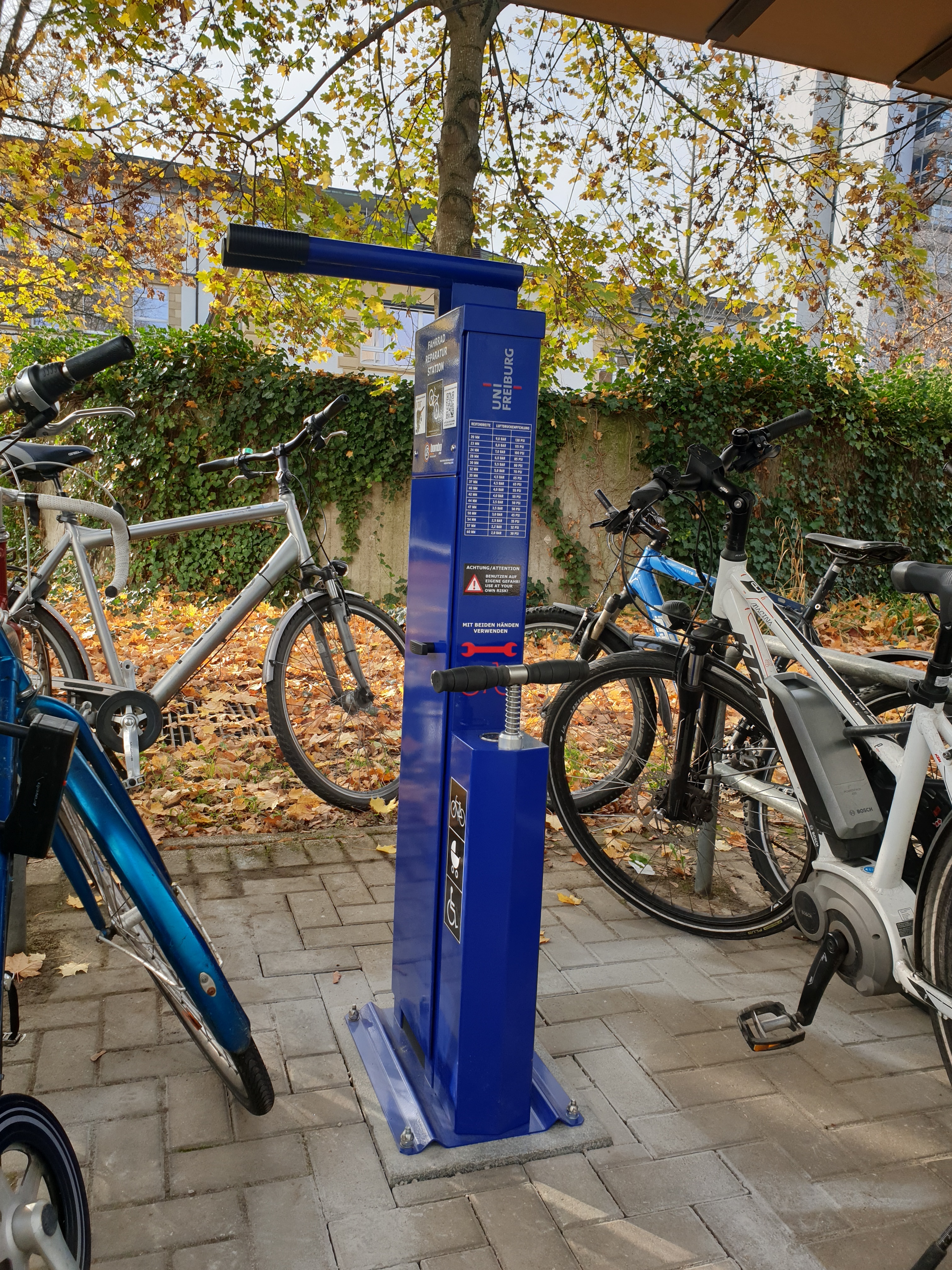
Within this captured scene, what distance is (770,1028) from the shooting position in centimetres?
227

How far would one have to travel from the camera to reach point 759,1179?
6.48 feet

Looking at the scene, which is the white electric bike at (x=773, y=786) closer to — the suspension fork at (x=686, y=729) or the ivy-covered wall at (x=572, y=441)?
the suspension fork at (x=686, y=729)

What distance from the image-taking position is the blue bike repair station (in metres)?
1.89

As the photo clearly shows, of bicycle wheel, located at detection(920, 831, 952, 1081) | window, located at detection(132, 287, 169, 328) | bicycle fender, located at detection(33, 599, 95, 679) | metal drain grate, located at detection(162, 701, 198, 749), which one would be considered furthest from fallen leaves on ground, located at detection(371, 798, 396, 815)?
window, located at detection(132, 287, 169, 328)

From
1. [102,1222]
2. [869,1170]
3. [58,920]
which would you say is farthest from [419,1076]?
[58,920]

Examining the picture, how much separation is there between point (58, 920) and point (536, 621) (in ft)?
7.76

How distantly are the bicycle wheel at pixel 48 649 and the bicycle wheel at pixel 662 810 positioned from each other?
79.6 inches

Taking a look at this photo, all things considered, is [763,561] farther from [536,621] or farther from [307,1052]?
[307,1052]

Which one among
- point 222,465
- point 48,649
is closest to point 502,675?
point 222,465

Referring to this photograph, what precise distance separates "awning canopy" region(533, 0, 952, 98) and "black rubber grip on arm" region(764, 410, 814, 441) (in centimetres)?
126

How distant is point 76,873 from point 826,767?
195 cm

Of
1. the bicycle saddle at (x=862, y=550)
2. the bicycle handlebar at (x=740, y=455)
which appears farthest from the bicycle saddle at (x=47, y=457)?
the bicycle saddle at (x=862, y=550)

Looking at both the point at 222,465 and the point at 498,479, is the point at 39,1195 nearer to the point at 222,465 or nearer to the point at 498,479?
the point at 498,479

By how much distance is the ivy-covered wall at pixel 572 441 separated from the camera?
7.85m
